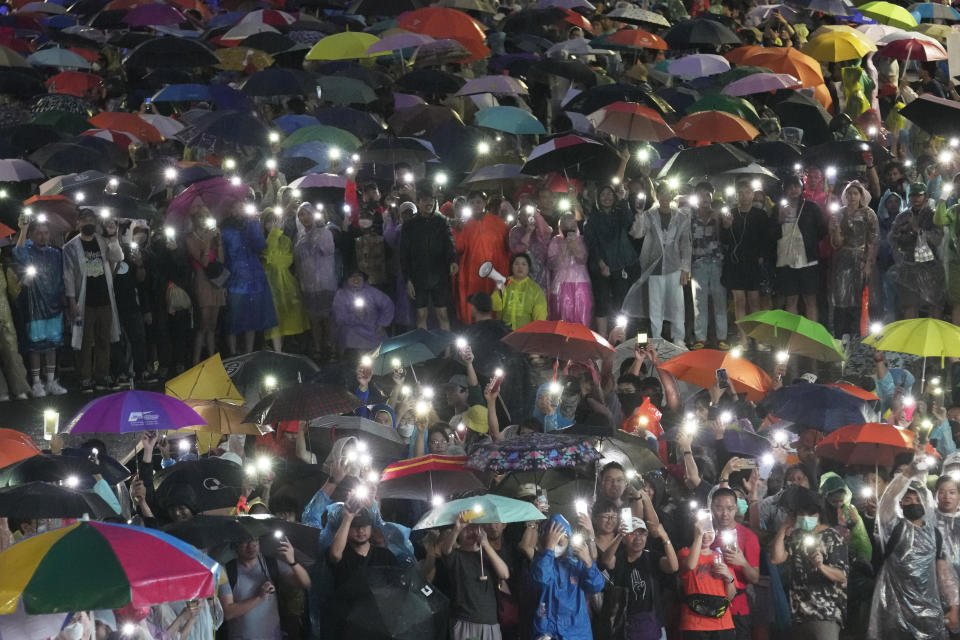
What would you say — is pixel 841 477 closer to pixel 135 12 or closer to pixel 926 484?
pixel 926 484

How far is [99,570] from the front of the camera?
718 cm

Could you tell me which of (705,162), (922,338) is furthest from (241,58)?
(922,338)

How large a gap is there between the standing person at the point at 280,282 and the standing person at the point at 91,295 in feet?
4.88

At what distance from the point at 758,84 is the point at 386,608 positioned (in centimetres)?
Answer: 1099

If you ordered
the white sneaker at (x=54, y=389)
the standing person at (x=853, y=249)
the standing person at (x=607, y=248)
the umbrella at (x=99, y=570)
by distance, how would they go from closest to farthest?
the umbrella at (x=99, y=570) < the white sneaker at (x=54, y=389) < the standing person at (x=853, y=249) < the standing person at (x=607, y=248)

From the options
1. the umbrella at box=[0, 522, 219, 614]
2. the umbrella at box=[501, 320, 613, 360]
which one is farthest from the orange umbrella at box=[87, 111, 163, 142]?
the umbrella at box=[0, 522, 219, 614]

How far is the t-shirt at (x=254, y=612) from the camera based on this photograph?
9328 millimetres

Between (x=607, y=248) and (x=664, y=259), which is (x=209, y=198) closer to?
(x=607, y=248)

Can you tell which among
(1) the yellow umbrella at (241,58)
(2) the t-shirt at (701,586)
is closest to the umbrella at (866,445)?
(2) the t-shirt at (701,586)

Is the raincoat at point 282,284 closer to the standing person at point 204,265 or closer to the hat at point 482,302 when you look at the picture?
the standing person at point 204,265

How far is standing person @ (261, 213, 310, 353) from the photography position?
15516 millimetres

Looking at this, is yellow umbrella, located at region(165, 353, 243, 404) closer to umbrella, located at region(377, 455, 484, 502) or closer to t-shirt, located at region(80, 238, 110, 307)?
t-shirt, located at region(80, 238, 110, 307)

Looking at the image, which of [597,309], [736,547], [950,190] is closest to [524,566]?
[736,547]

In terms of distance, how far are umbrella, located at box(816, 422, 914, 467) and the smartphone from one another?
113 cm
